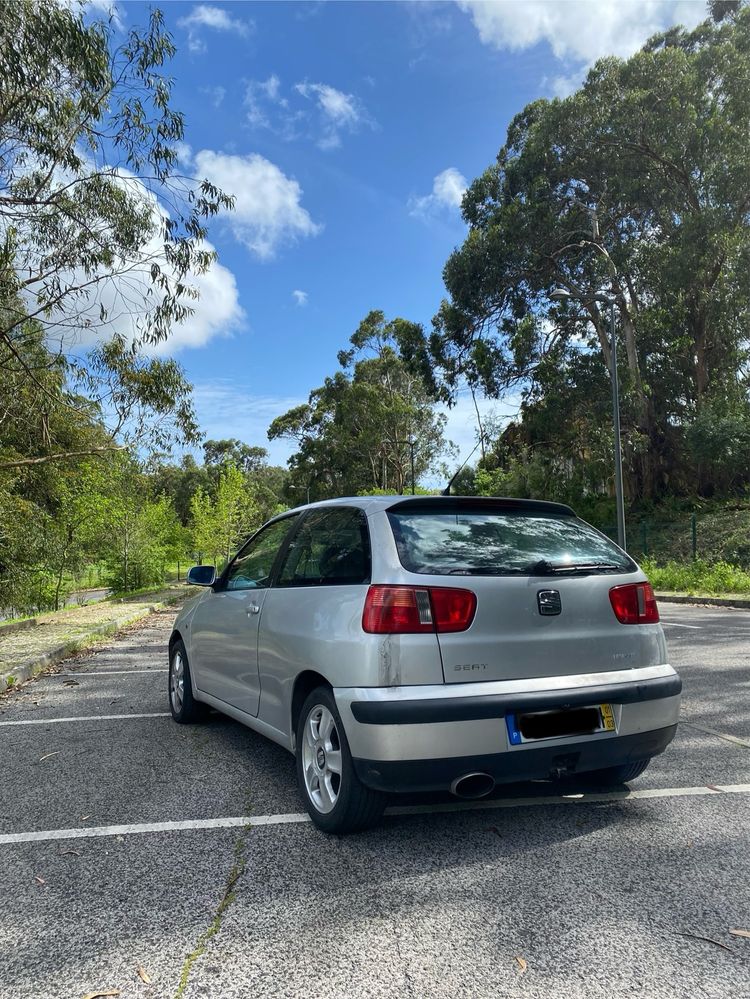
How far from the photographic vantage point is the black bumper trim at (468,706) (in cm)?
314

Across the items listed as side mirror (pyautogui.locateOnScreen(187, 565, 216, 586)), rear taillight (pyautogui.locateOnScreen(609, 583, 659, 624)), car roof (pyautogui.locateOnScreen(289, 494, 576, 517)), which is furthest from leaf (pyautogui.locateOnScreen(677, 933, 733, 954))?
side mirror (pyautogui.locateOnScreen(187, 565, 216, 586))

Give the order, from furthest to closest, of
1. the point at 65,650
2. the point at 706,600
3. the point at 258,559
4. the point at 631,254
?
the point at 631,254
the point at 706,600
the point at 65,650
the point at 258,559

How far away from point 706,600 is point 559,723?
15.3m

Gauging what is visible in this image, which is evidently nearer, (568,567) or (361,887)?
(361,887)

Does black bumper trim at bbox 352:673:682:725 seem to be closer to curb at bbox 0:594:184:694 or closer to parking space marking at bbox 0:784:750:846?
parking space marking at bbox 0:784:750:846

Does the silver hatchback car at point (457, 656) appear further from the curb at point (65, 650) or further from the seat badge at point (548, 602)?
the curb at point (65, 650)

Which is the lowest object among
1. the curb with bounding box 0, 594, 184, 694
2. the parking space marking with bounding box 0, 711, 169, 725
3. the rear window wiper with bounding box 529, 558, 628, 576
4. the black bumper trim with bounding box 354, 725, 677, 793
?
the parking space marking with bounding box 0, 711, 169, 725

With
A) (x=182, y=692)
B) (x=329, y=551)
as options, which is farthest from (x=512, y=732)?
(x=182, y=692)

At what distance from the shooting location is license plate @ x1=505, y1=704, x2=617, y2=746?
3262mm

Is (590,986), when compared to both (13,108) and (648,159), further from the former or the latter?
(648,159)

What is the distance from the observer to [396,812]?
381cm

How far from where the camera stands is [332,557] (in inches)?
154

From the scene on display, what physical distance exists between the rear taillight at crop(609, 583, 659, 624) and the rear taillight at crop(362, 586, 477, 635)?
0.84 m

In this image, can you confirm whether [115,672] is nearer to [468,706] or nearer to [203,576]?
[203,576]
